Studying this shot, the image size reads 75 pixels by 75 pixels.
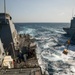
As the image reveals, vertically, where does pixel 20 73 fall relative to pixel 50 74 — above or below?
above

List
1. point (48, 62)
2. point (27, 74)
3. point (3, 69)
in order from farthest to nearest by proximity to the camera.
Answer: point (48, 62) → point (3, 69) → point (27, 74)

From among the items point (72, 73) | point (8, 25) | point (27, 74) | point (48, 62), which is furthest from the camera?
point (48, 62)

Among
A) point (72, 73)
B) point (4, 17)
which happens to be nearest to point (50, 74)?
point (72, 73)

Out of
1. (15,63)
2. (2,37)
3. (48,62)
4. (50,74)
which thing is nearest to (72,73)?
(50,74)

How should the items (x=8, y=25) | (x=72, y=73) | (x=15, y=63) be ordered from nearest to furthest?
(x=15, y=63), (x=8, y=25), (x=72, y=73)

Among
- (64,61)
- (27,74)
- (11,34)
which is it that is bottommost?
(64,61)

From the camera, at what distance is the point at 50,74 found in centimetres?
2906

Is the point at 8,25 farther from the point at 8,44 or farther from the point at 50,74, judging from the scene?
the point at 50,74

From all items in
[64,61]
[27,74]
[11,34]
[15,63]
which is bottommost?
[64,61]

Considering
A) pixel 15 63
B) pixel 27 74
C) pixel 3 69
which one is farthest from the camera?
pixel 15 63

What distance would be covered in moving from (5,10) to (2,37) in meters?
4.65

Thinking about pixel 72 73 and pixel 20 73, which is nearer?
pixel 20 73

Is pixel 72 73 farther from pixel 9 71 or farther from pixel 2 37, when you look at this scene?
pixel 9 71

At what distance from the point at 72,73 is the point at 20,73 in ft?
51.0
